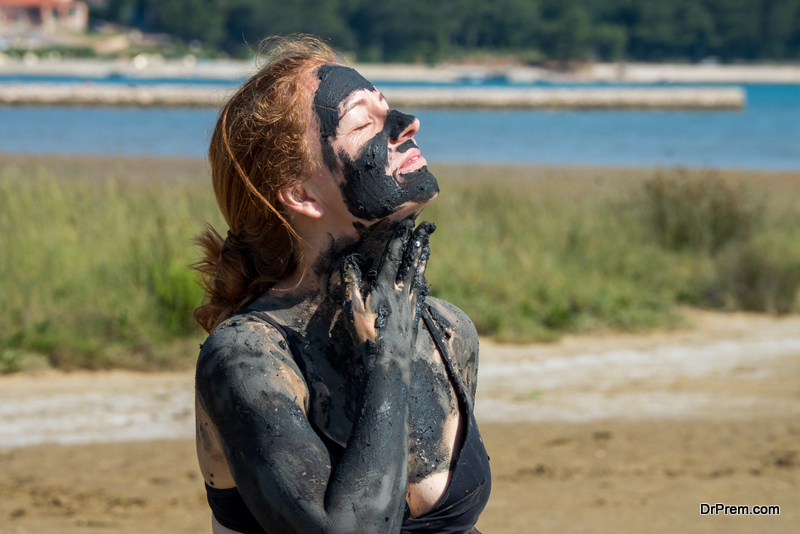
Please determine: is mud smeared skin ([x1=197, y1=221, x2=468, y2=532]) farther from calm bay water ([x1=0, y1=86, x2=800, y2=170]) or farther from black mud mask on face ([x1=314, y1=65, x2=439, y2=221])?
calm bay water ([x1=0, y1=86, x2=800, y2=170])

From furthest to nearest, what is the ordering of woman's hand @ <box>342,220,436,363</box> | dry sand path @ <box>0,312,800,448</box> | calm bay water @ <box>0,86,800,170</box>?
calm bay water @ <box>0,86,800,170</box> < dry sand path @ <box>0,312,800,448</box> < woman's hand @ <box>342,220,436,363</box>

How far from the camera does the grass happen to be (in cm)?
715

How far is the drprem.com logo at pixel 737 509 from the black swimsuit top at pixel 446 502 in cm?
313

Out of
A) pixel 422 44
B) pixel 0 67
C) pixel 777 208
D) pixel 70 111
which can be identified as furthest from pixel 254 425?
pixel 422 44

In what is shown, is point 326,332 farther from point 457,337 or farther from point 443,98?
point 443,98

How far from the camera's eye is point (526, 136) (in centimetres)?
4003

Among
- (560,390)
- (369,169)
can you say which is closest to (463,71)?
(560,390)

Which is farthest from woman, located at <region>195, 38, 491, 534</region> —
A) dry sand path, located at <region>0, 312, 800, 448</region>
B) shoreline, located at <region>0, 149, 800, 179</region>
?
shoreline, located at <region>0, 149, 800, 179</region>

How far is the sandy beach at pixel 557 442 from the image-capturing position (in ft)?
14.9

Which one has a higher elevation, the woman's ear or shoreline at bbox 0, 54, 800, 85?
the woman's ear

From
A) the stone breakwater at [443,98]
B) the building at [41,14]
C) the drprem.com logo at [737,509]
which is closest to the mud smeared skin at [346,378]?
the drprem.com logo at [737,509]

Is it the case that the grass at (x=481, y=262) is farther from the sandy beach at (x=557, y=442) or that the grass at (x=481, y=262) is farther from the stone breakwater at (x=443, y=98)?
the stone breakwater at (x=443, y=98)

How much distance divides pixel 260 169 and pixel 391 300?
415 millimetres

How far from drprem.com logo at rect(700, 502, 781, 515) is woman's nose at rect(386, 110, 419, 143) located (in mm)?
3464
